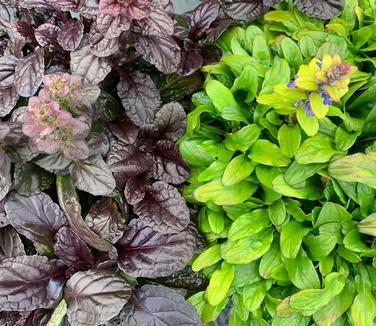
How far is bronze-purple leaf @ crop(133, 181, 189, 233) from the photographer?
120cm

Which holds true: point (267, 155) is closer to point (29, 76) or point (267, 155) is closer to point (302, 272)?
point (302, 272)

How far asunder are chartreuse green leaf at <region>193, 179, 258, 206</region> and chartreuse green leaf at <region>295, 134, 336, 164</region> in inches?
6.6

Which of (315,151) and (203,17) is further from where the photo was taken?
(203,17)

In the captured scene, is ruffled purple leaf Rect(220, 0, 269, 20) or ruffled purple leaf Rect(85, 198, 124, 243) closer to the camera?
ruffled purple leaf Rect(85, 198, 124, 243)

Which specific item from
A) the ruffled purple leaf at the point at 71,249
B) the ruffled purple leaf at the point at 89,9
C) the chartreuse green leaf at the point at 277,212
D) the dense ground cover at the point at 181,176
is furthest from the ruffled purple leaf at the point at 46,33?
the chartreuse green leaf at the point at 277,212

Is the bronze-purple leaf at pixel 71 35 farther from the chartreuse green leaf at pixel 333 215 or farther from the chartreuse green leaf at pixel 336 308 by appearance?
the chartreuse green leaf at pixel 336 308

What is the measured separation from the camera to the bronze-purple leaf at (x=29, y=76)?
48.1 inches

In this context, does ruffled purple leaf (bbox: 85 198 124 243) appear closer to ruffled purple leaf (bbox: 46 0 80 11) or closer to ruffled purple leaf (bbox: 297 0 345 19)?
ruffled purple leaf (bbox: 46 0 80 11)

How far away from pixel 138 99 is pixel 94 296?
0.48 meters

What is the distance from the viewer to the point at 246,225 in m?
1.23

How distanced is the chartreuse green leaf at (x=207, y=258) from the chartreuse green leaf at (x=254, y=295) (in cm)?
10

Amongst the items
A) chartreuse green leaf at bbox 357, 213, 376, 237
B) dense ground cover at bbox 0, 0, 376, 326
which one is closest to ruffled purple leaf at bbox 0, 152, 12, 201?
dense ground cover at bbox 0, 0, 376, 326

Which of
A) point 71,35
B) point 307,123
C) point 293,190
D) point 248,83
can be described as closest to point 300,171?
point 293,190

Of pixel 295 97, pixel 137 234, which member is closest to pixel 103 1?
pixel 295 97
